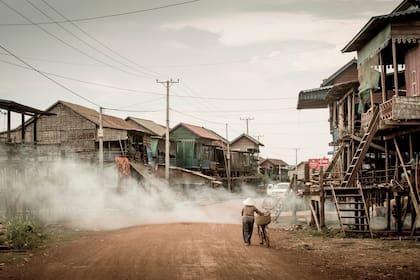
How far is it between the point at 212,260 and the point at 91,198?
75.5 feet

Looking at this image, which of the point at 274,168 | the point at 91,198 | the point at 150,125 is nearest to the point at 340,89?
the point at 91,198

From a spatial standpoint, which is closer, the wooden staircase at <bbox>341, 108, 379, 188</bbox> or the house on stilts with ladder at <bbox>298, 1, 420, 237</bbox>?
the house on stilts with ladder at <bbox>298, 1, 420, 237</bbox>

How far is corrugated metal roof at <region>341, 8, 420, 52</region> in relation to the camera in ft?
66.2

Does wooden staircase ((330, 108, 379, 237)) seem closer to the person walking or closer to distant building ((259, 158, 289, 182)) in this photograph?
the person walking

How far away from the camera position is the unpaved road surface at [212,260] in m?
11.7

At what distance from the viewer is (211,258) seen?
45.8 ft

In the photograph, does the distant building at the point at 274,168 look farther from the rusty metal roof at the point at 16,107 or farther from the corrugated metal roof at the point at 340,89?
the rusty metal roof at the point at 16,107

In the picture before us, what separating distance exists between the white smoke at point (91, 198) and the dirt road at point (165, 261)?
264 inches

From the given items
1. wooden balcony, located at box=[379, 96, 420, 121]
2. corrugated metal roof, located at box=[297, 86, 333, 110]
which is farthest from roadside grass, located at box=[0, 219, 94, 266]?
corrugated metal roof, located at box=[297, 86, 333, 110]

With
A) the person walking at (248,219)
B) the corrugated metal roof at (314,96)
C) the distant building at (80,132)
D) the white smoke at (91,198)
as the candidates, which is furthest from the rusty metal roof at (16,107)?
the distant building at (80,132)

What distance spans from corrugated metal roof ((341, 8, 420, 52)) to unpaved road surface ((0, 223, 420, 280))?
8.73 meters

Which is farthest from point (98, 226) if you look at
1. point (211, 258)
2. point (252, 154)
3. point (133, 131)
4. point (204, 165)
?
point (252, 154)

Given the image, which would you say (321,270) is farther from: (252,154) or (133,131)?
(252,154)

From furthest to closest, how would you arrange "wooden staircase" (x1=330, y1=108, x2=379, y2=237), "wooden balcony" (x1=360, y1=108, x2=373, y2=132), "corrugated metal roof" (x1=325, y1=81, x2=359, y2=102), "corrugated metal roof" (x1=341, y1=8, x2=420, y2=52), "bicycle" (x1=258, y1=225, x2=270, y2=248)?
"corrugated metal roof" (x1=325, y1=81, x2=359, y2=102) < "wooden balcony" (x1=360, y1=108, x2=373, y2=132) < "wooden staircase" (x1=330, y1=108, x2=379, y2=237) < "corrugated metal roof" (x1=341, y1=8, x2=420, y2=52) < "bicycle" (x1=258, y1=225, x2=270, y2=248)
